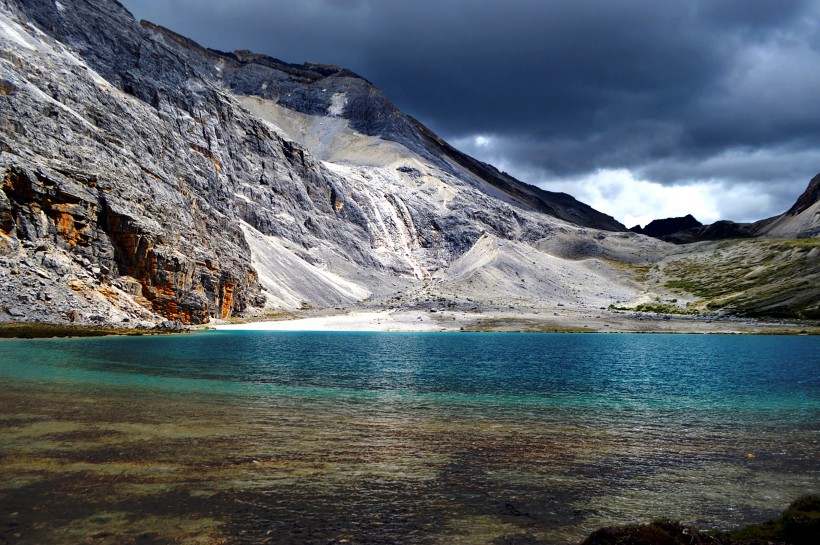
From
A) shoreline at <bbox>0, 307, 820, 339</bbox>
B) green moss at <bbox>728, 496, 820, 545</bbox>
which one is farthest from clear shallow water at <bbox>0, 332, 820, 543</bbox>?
shoreline at <bbox>0, 307, 820, 339</bbox>

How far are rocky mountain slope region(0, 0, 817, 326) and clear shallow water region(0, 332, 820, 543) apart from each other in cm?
3780

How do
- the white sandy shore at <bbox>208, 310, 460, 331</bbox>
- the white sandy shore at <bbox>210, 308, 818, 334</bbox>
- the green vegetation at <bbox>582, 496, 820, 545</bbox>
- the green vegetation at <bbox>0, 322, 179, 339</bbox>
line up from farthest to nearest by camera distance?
the white sandy shore at <bbox>210, 308, 818, 334</bbox>, the white sandy shore at <bbox>208, 310, 460, 331</bbox>, the green vegetation at <bbox>0, 322, 179, 339</bbox>, the green vegetation at <bbox>582, 496, 820, 545</bbox>

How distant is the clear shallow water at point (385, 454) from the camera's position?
9.78 m

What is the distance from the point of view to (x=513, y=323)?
98.6 meters

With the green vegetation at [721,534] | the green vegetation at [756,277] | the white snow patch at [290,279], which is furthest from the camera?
the white snow patch at [290,279]

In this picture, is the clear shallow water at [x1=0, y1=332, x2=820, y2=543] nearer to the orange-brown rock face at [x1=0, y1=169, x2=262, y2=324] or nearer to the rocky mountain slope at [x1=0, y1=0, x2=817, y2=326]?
the orange-brown rock face at [x1=0, y1=169, x2=262, y2=324]

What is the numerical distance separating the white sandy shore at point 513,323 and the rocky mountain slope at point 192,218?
29.3ft

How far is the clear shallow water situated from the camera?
32.1 ft

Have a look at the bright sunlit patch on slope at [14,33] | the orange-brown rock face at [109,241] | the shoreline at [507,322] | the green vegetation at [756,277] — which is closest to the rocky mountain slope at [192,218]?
the orange-brown rock face at [109,241]

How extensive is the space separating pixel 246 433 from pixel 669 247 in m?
187

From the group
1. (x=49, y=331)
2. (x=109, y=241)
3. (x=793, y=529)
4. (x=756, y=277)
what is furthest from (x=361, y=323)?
(x=756, y=277)

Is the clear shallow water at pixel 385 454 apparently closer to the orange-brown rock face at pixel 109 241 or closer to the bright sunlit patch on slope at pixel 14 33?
the orange-brown rock face at pixel 109 241

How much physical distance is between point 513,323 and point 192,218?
59989mm

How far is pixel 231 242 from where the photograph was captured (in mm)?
99938
